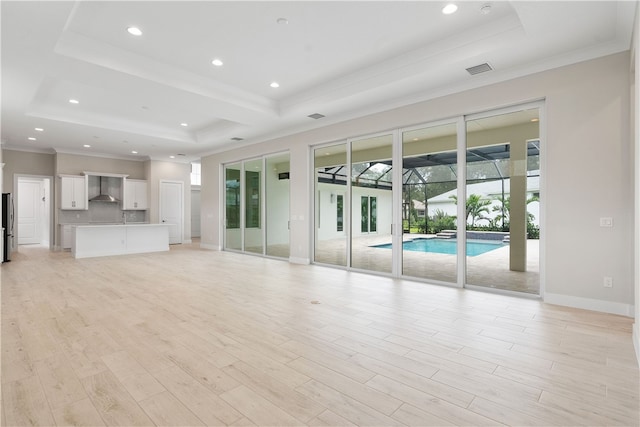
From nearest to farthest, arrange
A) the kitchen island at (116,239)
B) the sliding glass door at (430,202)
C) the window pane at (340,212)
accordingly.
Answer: the sliding glass door at (430,202) < the window pane at (340,212) < the kitchen island at (116,239)

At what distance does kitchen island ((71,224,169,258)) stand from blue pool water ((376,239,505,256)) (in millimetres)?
6717

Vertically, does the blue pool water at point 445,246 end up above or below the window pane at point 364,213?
below

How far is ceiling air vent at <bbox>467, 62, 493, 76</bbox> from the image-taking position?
419 cm

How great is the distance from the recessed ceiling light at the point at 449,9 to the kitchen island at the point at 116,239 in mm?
8832

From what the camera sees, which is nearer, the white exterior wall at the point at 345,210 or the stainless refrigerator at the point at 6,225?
the white exterior wall at the point at 345,210

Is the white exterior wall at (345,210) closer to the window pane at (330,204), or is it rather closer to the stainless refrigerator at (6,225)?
the window pane at (330,204)

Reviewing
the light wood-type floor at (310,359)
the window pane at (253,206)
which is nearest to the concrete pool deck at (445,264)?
the light wood-type floor at (310,359)

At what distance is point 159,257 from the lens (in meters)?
8.28

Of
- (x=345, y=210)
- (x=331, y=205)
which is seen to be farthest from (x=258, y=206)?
(x=345, y=210)

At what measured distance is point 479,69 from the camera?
428cm

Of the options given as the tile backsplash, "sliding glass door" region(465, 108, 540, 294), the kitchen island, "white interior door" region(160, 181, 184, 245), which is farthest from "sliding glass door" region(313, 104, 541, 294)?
the tile backsplash

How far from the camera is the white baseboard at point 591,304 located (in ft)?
11.9

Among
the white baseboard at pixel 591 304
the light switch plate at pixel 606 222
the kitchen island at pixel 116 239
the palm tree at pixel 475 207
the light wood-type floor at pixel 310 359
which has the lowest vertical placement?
the light wood-type floor at pixel 310 359

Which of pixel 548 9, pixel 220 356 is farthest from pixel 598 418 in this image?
pixel 548 9
